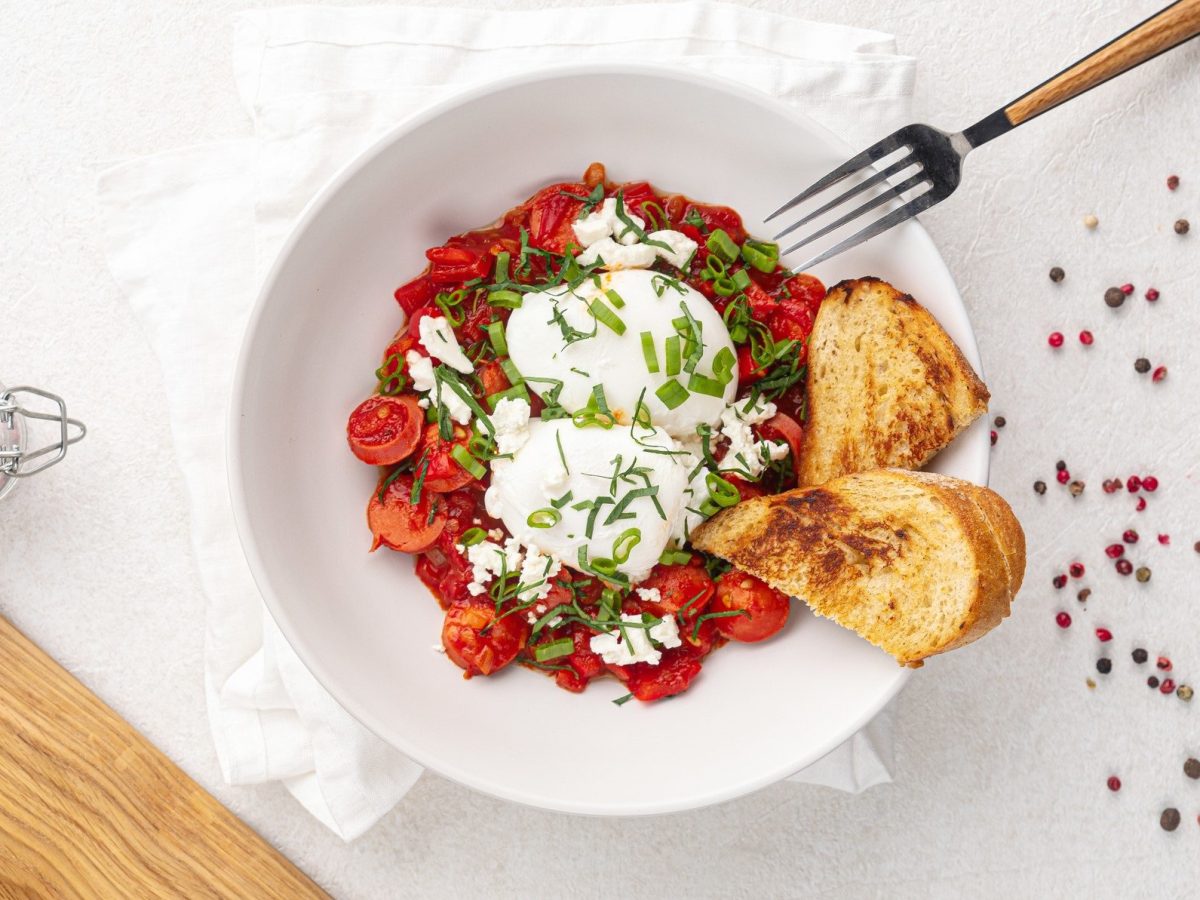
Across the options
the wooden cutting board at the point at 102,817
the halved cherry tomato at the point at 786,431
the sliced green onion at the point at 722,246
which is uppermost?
the sliced green onion at the point at 722,246

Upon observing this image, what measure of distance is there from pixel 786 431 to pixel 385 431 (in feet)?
4.24

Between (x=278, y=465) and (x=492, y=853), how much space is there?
1.66m

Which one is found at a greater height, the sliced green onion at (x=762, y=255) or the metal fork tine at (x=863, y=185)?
the metal fork tine at (x=863, y=185)

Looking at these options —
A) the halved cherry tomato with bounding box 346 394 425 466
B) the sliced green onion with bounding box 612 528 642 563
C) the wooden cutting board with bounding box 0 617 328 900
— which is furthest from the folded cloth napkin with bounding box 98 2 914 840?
the sliced green onion with bounding box 612 528 642 563

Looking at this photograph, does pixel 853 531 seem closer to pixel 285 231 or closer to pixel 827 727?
pixel 827 727

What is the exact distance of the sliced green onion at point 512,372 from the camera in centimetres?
302

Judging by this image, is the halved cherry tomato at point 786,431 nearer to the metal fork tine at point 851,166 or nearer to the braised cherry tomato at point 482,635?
the metal fork tine at point 851,166

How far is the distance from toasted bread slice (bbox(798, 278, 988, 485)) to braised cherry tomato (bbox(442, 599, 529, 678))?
1.11 meters

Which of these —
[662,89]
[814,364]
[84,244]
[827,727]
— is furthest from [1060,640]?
[84,244]

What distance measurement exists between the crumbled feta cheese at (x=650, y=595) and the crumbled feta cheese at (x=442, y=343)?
0.89 meters

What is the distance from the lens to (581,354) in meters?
2.95

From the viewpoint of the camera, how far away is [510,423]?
115 inches

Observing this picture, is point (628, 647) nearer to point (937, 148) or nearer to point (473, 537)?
point (473, 537)

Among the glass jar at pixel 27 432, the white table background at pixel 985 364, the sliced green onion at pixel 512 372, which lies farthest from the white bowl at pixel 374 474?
the glass jar at pixel 27 432
